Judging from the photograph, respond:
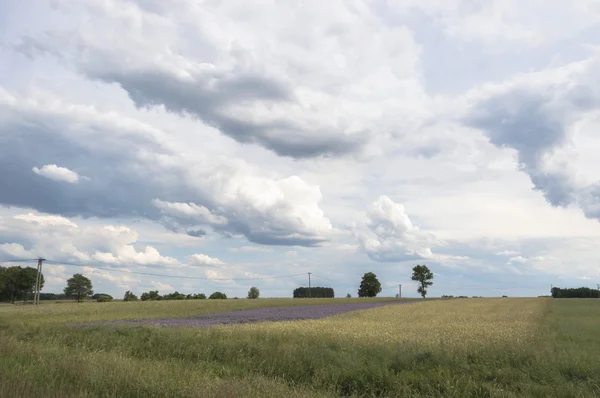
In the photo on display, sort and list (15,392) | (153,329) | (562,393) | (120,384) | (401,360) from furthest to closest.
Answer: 1. (153,329)
2. (401,360)
3. (562,393)
4. (120,384)
5. (15,392)

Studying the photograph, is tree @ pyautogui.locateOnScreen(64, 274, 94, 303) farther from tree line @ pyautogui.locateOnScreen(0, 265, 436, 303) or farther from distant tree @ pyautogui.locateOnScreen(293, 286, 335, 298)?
distant tree @ pyautogui.locateOnScreen(293, 286, 335, 298)

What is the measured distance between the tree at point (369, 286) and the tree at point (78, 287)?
7698cm

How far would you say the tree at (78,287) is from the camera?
12388 cm

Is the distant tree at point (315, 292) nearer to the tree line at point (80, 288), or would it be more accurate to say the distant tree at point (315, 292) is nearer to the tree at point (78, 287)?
the tree line at point (80, 288)

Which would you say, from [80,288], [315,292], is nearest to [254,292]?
[315,292]

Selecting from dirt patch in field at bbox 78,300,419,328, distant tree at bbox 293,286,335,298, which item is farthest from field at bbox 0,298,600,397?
distant tree at bbox 293,286,335,298

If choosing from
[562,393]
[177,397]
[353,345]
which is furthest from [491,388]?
[177,397]

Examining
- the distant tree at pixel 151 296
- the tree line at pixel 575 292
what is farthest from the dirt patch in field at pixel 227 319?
the tree line at pixel 575 292

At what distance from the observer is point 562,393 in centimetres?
971

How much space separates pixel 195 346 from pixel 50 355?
454 centimetres

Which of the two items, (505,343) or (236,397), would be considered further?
(505,343)

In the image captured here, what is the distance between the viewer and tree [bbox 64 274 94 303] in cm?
12388

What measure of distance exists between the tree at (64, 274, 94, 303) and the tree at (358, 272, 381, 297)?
253 feet

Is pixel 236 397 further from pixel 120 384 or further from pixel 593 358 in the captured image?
pixel 593 358
